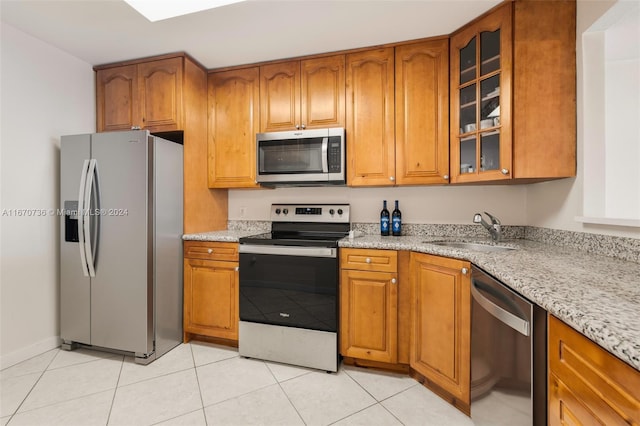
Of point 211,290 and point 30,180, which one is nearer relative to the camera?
point 30,180

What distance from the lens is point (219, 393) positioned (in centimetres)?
178

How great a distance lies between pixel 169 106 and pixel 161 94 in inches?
5.0

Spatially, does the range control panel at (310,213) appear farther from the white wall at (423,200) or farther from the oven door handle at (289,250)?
the oven door handle at (289,250)

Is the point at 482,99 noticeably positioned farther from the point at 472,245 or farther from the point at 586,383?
the point at 586,383

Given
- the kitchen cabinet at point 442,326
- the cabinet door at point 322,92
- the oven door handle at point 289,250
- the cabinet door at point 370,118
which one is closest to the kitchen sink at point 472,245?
the kitchen cabinet at point 442,326

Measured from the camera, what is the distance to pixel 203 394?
1764 mm

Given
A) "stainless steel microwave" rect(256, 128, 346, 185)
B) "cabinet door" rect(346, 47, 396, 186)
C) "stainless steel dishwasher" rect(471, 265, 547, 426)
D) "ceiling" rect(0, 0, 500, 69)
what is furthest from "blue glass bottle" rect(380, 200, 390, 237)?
"ceiling" rect(0, 0, 500, 69)

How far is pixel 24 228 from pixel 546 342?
3156 millimetres

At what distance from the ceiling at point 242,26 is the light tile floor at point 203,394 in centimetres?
237

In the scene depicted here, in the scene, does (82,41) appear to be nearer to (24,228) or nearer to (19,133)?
(19,133)

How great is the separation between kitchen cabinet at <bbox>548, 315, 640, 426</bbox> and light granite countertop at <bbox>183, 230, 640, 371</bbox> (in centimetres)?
5

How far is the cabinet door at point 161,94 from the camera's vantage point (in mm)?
2434

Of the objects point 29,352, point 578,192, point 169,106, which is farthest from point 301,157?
point 29,352

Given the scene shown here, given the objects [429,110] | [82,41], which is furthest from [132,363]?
[429,110]
